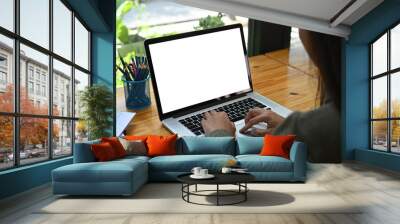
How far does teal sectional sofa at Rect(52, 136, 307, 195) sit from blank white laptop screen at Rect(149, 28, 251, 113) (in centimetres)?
145

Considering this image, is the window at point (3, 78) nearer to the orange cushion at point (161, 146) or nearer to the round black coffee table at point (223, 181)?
the round black coffee table at point (223, 181)

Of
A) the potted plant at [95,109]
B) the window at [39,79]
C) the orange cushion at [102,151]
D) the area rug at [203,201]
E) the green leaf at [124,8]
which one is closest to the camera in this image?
the area rug at [203,201]

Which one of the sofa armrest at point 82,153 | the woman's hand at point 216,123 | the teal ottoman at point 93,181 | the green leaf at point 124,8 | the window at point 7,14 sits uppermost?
the green leaf at point 124,8

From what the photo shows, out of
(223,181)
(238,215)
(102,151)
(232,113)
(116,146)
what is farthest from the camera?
(232,113)

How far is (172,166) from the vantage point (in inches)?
234

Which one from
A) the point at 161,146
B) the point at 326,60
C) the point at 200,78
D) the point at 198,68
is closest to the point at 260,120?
the point at 200,78

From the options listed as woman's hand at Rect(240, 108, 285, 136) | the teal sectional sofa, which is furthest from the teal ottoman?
woman's hand at Rect(240, 108, 285, 136)

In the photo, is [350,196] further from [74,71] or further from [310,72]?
[74,71]

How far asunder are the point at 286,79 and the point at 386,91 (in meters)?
1.92

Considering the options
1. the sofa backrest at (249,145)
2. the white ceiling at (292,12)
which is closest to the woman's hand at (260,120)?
the sofa backrest at (249,145)

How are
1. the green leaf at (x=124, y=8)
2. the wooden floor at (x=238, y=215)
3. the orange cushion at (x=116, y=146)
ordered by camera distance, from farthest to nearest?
the green leaf at (x=124, y=8) < the orange cushion at (x=116, y=146) < the wooden floor at (x=238, y=215)

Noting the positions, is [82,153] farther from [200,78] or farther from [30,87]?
[200,78]

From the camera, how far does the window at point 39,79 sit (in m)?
4.95

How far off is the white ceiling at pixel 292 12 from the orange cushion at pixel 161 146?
9.87ft
